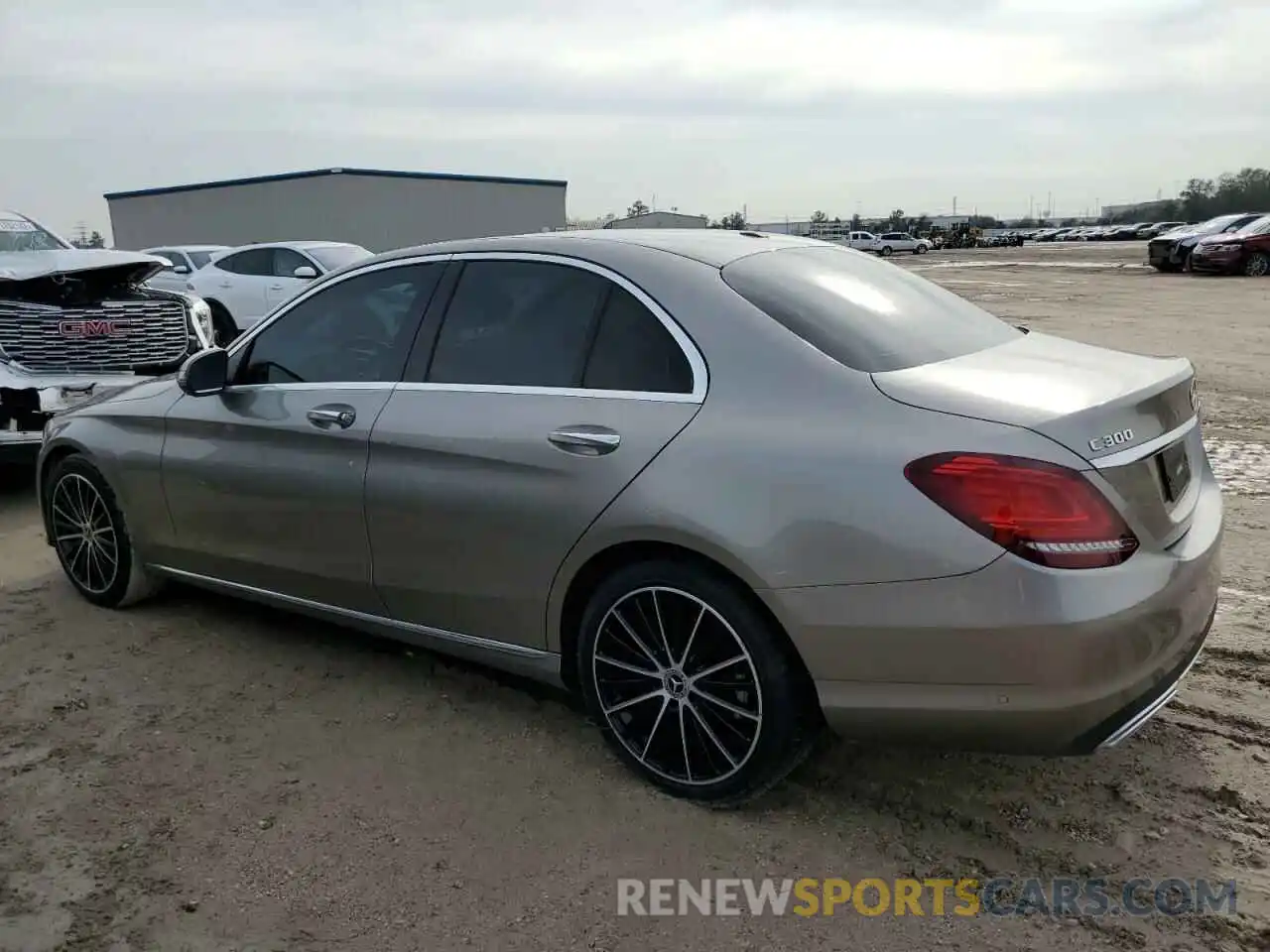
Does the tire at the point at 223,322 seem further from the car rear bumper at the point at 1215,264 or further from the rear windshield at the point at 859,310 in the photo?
the car rear bumper at the point at 1215,264

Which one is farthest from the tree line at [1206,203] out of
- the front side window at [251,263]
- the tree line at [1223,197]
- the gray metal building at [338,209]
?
the front side window at [251,263]

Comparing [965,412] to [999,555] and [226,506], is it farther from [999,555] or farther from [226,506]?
[226,506]

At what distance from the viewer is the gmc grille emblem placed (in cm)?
701

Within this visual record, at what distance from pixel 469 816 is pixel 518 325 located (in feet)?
5.20

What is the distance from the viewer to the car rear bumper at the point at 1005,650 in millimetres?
2537

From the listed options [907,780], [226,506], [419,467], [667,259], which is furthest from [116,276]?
[907,780]

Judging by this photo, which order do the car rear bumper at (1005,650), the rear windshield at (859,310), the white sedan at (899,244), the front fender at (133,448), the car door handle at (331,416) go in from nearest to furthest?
1. the car rear bumper at (1005,650)
2. the rear windshield at (859,310)
3. the car door handle at (331,416)
4. the front fender at (133,448)
5. the white sedan at (899,244)

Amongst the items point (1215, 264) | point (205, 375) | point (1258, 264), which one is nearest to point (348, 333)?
point (205, 375)

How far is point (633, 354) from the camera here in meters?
3.25

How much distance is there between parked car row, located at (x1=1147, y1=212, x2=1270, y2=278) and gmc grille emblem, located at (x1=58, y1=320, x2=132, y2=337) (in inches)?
1041

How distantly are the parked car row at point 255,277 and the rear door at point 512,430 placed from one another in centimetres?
1055

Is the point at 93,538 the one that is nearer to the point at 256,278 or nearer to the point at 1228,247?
the point at 256,278

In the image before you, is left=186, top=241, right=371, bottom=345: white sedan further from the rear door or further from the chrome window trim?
the rear door

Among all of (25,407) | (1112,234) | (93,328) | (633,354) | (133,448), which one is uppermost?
(633,354)
